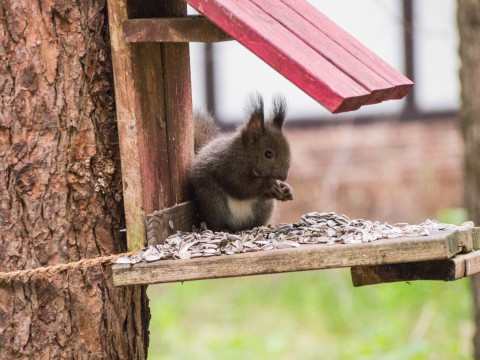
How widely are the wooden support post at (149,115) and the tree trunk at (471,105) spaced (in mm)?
1855

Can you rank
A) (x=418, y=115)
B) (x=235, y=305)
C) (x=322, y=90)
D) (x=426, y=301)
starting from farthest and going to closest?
(x=418, y=115) → (x=235, y=305) → (x=426, y=301) → (x=322, y=90)

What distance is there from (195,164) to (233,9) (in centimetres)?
74

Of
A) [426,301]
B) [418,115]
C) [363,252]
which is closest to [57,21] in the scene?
[363,252]

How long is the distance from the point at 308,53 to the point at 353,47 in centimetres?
34

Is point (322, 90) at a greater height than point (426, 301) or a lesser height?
greater

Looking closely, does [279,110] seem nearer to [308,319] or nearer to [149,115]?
[149,115]

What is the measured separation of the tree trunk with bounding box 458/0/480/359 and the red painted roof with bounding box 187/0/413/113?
1851 mm

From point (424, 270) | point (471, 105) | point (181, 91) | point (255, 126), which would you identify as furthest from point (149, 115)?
point (471, 105)

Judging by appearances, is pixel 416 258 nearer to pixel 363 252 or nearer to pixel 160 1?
pixel 363 252

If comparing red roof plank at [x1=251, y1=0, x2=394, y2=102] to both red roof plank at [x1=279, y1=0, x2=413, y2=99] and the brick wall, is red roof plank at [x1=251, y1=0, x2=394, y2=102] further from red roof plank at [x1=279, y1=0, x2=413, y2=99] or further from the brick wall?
the brick wall

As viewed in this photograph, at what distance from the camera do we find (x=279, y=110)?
2.84m

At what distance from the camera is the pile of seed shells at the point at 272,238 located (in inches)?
89.7

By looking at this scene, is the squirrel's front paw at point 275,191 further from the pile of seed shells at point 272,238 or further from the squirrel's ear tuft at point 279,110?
the pile of seed shells at point 272,238

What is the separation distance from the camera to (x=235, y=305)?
6688mm
